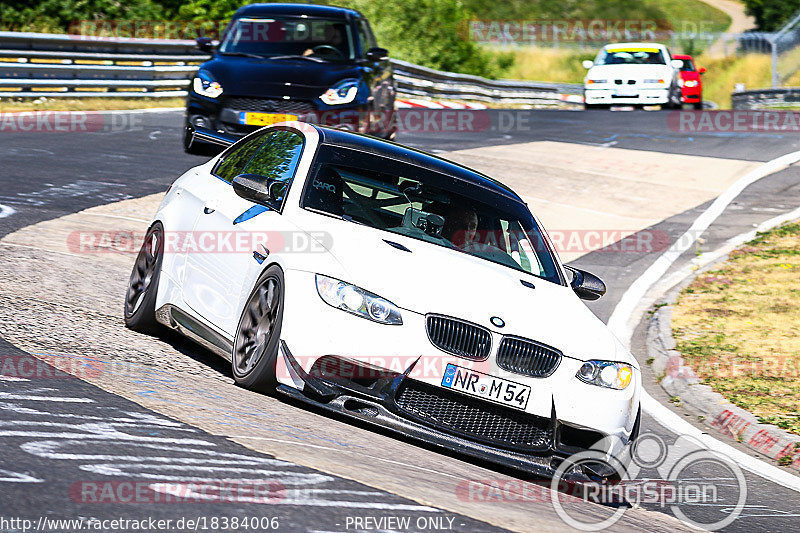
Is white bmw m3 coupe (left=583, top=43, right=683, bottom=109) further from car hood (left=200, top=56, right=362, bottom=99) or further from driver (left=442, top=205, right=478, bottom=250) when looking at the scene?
driver (left=442, top=205, right=478, bottom=250)

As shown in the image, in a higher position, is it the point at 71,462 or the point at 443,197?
the point at 443,197

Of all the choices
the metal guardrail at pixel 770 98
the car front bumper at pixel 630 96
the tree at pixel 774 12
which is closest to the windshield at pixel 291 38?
the car front bumper at pixel 630 96

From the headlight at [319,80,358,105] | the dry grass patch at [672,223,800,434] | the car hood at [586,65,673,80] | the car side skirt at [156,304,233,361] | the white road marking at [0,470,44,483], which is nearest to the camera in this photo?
the white road marking at [0,470,44,483]

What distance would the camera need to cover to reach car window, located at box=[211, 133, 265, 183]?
801 centimetres

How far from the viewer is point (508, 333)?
6.17m

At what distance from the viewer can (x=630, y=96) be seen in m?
30.5

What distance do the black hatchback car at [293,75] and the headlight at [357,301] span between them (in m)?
7.97

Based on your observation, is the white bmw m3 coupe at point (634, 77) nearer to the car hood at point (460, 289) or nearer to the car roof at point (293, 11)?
the car roof at point (293, 11)

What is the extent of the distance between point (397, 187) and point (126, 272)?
3540 mm

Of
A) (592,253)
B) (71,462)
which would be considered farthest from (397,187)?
(592,253)

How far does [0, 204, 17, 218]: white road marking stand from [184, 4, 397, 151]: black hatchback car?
315 centimetres

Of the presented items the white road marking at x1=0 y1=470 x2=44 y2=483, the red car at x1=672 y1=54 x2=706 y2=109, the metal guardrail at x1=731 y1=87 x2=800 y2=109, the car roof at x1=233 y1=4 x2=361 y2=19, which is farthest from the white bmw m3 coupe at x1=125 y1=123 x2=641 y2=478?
the metal guardrail at x1=731 y1=87 x2=800 y2=109

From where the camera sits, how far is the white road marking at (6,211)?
11275 millimetres

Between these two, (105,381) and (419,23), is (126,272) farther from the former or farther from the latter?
(419,23)
